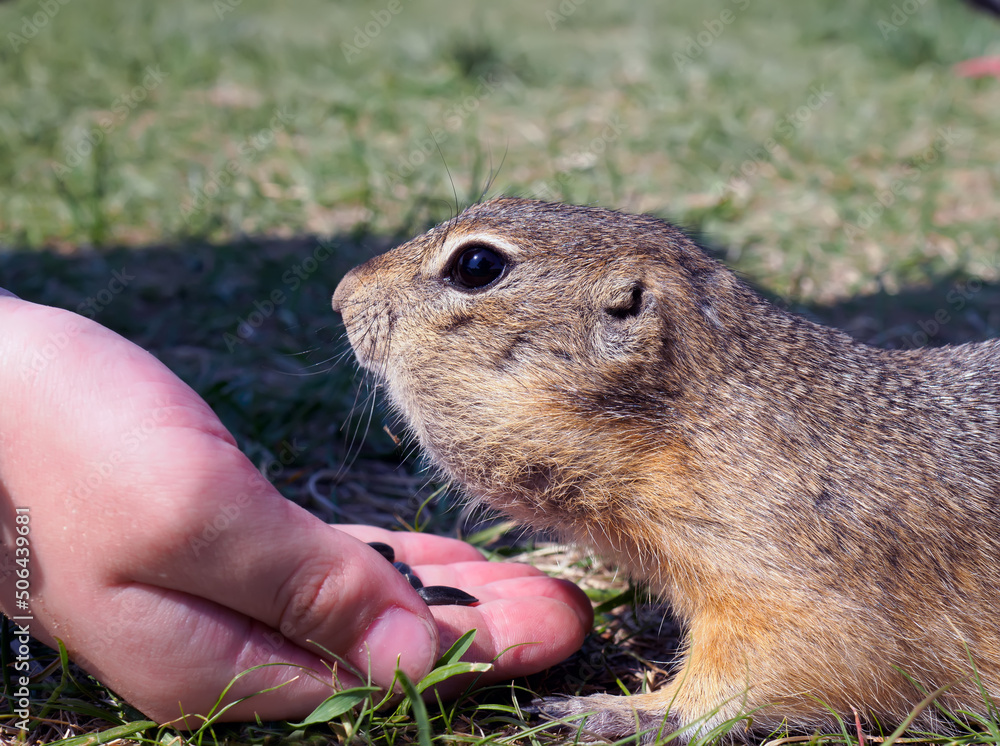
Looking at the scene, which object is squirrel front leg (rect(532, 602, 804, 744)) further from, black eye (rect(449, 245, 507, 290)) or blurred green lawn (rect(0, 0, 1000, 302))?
blurred green lawn (rect(0, 0, 1000, 302))

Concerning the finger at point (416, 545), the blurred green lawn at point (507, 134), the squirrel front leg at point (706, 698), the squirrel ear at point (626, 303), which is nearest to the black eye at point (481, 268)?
the squirrel ear at point (626, 303)

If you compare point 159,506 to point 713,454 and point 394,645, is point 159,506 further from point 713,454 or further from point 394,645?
point 713,454

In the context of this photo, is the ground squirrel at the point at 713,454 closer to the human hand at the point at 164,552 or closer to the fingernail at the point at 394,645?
the fingernail at the point at 394,645

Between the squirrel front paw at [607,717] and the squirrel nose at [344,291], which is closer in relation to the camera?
the squirrel front paw at [607,717]

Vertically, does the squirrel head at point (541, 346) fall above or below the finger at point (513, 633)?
above

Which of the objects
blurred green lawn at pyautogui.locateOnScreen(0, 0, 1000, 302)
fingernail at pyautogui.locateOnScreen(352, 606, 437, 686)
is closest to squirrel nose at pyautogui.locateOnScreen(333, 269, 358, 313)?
fingernail at pyautogui.locateOnScreen(352, 606, 437, 686)
